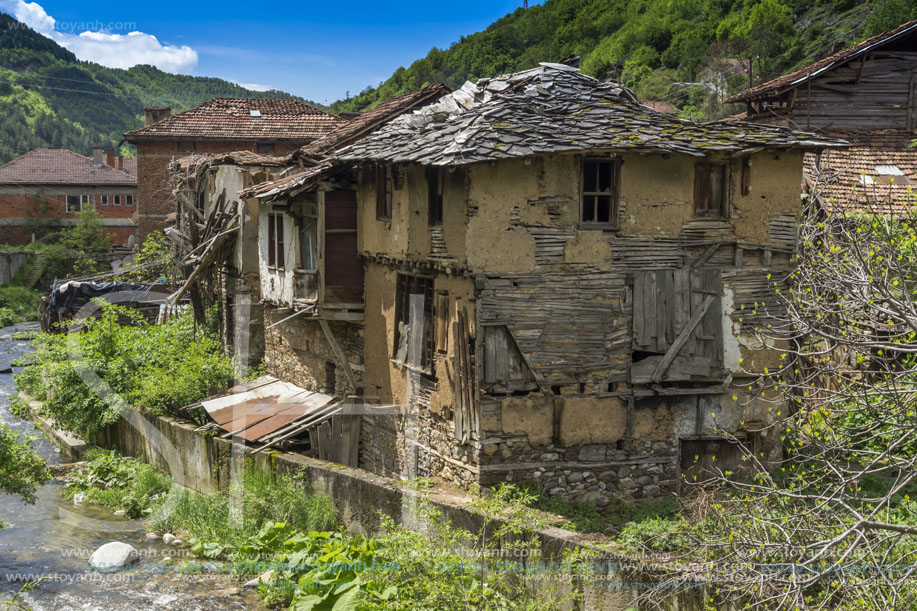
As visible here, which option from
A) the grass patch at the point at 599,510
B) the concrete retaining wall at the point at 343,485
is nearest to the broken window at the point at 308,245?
the concrete retaining wall at the point at 343,485

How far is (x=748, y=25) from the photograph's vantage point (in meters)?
42.1

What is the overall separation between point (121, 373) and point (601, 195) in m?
12.4

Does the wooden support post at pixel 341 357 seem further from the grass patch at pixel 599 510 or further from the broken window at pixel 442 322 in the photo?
the grass patch at pixel 599 510

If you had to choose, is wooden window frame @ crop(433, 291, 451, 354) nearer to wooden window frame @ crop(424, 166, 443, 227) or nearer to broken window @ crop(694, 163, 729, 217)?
wooden window frame @ crop(424, 166, 443, 227)

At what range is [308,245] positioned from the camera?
15750 mm

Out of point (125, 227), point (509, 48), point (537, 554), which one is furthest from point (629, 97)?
point (509, 48)

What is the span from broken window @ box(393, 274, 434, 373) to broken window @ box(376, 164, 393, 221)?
1.15 m

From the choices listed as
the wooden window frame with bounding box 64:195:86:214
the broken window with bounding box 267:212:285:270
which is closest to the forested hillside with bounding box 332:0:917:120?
the wooden window frame with bounding box 64:195:86:214

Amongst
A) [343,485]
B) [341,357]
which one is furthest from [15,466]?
[341,357]

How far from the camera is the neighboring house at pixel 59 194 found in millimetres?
48719

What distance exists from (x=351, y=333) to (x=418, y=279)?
2.64m

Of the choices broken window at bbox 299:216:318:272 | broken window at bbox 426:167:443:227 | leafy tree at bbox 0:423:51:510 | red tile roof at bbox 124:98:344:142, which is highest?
red tile roof at bbox 124:98:344:142

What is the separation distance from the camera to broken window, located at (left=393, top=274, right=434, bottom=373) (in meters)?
13.1

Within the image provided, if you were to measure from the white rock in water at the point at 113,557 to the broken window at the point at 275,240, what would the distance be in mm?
6010
